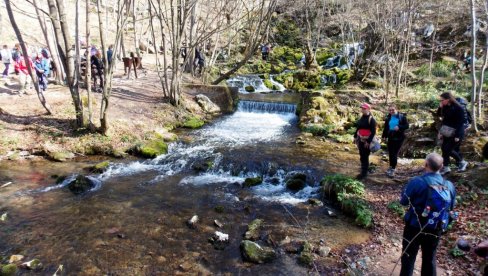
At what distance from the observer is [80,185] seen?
8641 millimetres

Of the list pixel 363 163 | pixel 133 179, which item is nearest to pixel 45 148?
pixel 133 179

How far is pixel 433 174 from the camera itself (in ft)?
13.5

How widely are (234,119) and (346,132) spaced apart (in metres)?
6.14

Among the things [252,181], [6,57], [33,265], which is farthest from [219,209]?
[6,57]

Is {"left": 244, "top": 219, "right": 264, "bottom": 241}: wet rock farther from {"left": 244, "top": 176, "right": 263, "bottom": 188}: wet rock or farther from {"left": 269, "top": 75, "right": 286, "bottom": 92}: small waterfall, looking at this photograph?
{"left": 269, "top": 75, "right": 286, "bottom": 92}: small waterfall

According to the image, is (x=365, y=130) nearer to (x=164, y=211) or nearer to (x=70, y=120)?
(x=164, y=211)

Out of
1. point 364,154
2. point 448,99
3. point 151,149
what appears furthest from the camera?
point 151,149

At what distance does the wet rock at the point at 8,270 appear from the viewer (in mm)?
5227

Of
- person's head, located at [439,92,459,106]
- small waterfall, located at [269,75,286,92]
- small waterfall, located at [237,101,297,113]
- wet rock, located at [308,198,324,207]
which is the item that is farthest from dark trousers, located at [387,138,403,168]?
small waterfall, located at [269,75,286,92]

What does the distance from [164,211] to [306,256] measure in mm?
3600

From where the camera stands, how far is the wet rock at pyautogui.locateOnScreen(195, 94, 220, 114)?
717 inches

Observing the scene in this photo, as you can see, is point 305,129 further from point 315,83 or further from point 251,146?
point 315,83

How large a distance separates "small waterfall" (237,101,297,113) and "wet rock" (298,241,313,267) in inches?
529

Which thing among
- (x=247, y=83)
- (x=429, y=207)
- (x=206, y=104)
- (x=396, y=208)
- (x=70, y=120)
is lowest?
(x=396, y=208)
